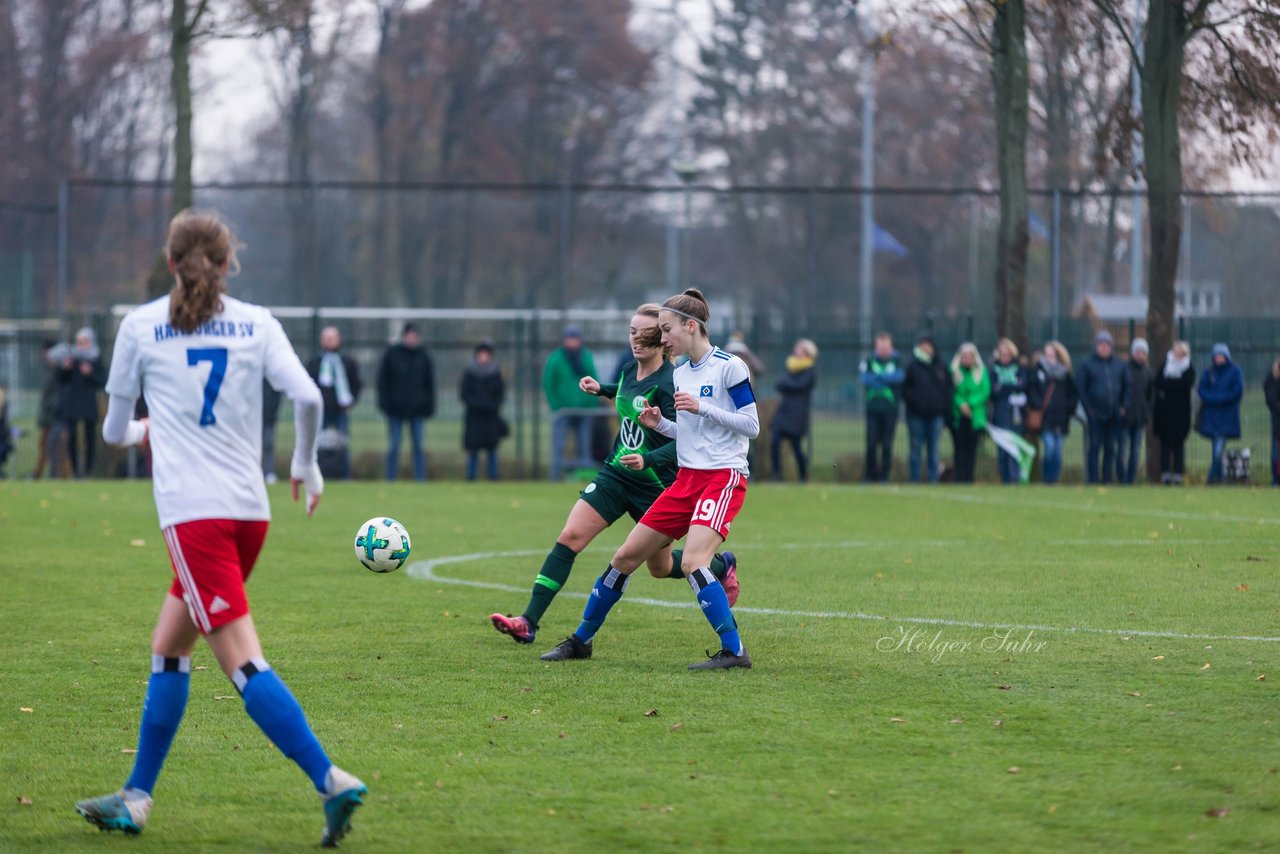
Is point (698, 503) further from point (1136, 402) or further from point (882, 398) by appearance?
point (1136, 402)

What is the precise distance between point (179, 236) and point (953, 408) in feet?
55.4

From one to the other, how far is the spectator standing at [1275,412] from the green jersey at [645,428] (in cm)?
1508

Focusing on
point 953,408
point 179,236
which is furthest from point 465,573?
point 953,408

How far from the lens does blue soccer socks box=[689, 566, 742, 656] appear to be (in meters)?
7.49

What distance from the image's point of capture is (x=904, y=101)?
46.4 meters

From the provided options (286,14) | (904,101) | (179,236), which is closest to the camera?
(179,236)

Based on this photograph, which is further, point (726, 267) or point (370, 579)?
point (726, 267)

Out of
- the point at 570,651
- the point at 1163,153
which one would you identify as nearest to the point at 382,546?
the point at 570,651

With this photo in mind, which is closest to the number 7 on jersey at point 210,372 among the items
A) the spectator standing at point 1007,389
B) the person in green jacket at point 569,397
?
the person in green jacket at point 569,397

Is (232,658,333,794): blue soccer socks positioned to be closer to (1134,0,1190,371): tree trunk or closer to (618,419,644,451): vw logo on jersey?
(618,419,644,451): vw logo on jersey

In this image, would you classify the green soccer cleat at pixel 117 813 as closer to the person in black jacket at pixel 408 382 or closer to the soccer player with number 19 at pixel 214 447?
the soccer player with number 19 at pixel 214 447

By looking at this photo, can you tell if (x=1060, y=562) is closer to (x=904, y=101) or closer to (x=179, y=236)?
(x=179, y=236)

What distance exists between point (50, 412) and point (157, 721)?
696 inches

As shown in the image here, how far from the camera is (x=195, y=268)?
190 inches
